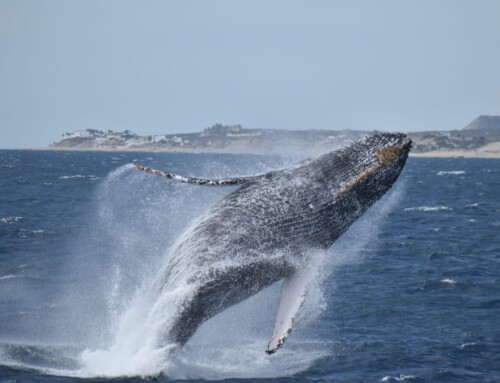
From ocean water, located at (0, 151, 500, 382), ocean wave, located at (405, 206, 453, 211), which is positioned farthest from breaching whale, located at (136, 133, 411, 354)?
ocean wave, located at (405, 206, 453, 211)

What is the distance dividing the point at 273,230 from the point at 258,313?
21.6ft


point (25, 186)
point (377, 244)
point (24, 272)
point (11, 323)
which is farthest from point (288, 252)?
point (25, 186)

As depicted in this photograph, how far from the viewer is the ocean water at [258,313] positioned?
43.7ft

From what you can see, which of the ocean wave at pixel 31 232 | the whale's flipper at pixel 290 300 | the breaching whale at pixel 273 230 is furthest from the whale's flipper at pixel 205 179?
the ocean wave at pixel 31 232

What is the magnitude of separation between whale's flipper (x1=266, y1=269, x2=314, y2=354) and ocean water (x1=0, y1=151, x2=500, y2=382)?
20.4 inches

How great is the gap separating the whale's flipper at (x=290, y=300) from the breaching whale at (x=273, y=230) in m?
0.02

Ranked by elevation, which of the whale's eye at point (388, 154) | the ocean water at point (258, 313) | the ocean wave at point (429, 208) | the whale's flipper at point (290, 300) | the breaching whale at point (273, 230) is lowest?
the ocean wave at point (429, 208)

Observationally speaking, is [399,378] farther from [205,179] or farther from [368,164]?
[205,179]

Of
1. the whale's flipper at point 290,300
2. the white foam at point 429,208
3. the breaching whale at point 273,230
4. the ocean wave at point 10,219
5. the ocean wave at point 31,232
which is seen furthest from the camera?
the white foam at point 429,208

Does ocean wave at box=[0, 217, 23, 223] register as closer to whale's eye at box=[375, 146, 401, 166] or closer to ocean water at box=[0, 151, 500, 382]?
ocean water at box=[0, 151, 500, 382]

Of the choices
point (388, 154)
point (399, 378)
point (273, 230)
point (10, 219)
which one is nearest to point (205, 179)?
point (273, 230)

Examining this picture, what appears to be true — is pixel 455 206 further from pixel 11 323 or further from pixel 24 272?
pixel 11 323

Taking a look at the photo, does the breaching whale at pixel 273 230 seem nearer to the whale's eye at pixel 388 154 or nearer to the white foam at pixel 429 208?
the whale's eye at pixel 388 154

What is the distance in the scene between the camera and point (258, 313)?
18234 millimetres
